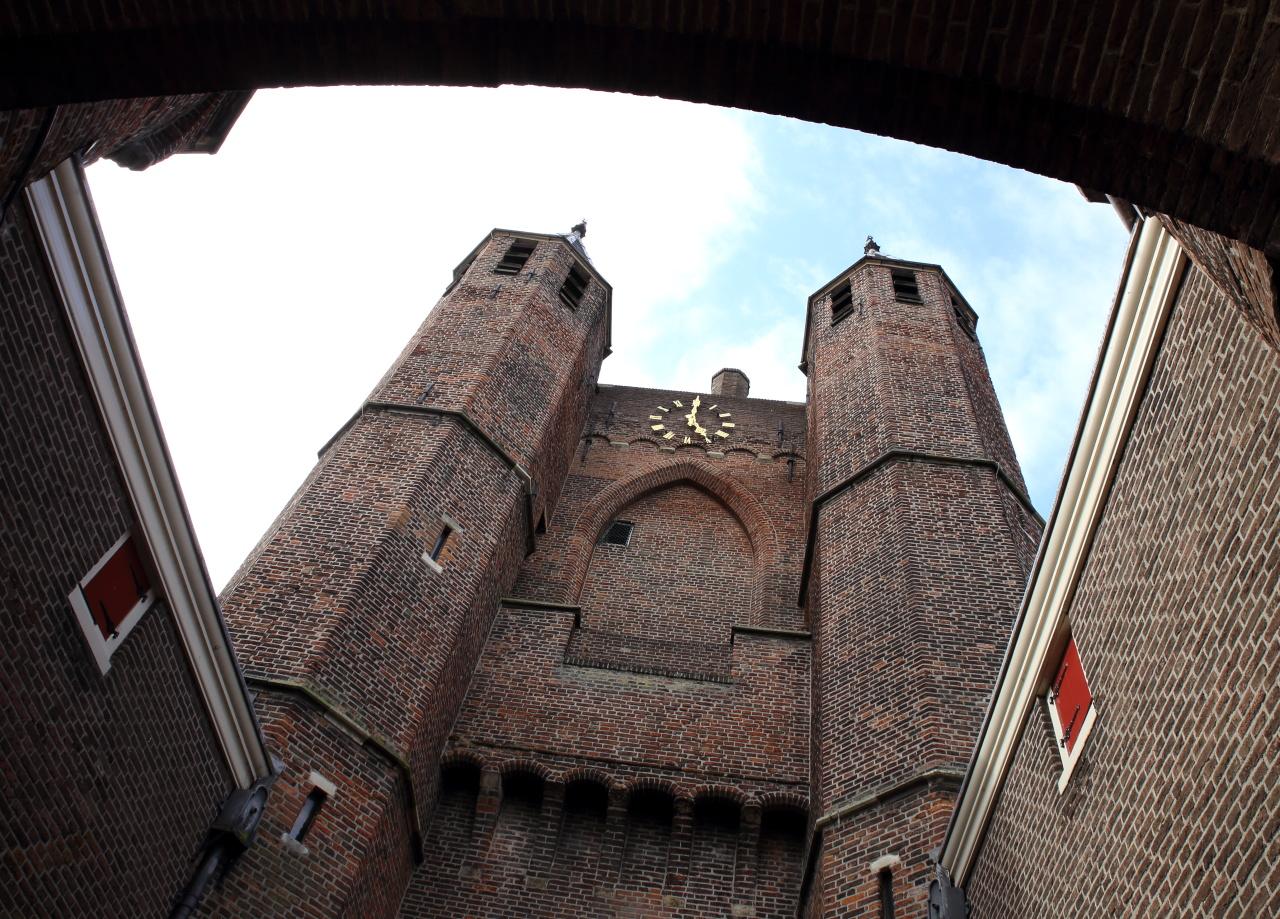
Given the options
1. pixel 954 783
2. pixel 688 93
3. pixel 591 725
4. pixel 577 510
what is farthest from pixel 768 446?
pixel 688 93

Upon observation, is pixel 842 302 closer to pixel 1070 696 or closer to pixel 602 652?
pixel 602 652

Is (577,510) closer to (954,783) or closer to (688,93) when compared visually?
(954,783)

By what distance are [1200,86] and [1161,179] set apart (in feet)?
0.90

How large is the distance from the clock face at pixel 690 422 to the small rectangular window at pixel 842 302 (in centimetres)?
288

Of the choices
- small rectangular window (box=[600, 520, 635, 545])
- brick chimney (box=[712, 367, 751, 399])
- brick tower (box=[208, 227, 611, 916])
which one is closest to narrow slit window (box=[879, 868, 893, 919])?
brick tower (box=[208, 227, 611, 916])

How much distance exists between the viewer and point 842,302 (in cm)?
1952

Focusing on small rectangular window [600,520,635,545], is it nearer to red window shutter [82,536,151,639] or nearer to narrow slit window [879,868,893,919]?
narrow slit window [879,868,893,919]

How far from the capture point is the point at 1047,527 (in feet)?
21.7

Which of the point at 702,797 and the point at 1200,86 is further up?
the point at 702,797

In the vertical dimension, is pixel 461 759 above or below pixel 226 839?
above

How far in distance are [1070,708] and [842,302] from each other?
46.0 feet

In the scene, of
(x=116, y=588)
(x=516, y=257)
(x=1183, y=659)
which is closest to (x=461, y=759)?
(x=116, y=588)

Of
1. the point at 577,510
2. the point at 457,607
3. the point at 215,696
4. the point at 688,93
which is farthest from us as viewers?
the point at 577,510

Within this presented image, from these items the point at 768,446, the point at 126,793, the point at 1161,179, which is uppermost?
the point at 768,446
